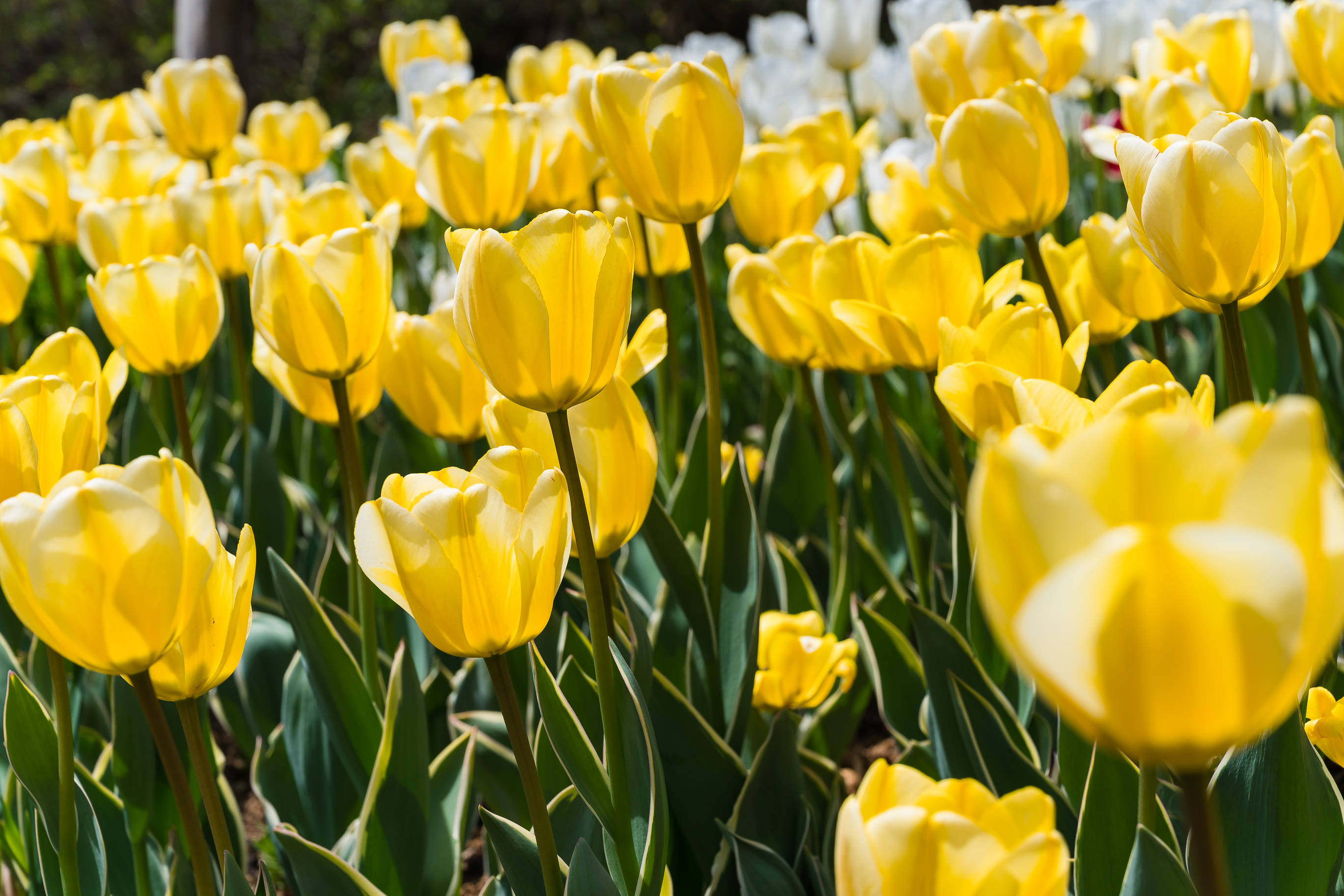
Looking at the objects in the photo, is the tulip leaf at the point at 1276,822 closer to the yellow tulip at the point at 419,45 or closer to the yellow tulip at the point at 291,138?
the yellow tulip at the point at 291,138

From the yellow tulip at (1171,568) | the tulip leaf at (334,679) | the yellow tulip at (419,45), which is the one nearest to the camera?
the yellow tulip at (1171,568)

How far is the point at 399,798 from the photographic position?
1.09m

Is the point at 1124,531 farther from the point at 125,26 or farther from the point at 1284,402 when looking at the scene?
the point at 125,26

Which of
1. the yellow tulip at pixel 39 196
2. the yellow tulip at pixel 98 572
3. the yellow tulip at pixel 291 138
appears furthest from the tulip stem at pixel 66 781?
A: the yellow tulip at pixel 291 138

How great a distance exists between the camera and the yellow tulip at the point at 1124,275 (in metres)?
1.23

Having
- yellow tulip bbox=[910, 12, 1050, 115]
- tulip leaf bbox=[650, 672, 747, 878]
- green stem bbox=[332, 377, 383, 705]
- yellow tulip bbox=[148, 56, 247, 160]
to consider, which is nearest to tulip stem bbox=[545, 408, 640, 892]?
tulip leaf bbox=[650, 672, 747, 878]

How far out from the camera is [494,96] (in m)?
2.06

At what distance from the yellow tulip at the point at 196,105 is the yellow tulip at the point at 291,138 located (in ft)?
1.00

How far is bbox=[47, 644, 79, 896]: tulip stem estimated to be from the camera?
939mm

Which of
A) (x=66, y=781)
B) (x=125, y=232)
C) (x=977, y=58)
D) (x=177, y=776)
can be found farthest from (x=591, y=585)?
(x=125, y=232)

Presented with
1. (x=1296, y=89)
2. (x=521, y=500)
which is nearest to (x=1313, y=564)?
(x=521, y=500)

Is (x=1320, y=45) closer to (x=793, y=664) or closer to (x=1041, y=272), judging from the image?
(x=1041, y=272)

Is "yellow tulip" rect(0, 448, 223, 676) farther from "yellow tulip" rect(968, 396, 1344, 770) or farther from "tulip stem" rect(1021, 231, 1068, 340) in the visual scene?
"tulip stem" rect(1021, 231, 1068, 340)

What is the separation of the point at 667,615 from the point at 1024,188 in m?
0.63
